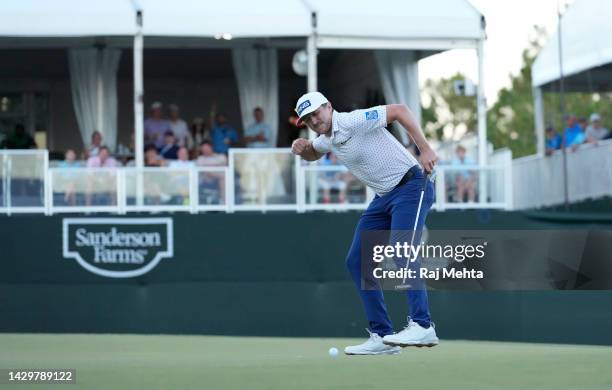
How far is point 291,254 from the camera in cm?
1683

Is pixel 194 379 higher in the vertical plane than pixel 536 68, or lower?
lower

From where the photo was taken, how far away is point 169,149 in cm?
1911

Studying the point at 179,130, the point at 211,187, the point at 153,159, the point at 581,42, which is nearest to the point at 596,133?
the point at 581,42

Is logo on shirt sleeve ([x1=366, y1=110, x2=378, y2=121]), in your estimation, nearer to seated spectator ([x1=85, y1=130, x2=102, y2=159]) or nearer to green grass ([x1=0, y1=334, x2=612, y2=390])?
green grass ([x1=0, y1=334, x2=612, y2=390])

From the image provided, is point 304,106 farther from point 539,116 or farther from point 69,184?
point 539,116

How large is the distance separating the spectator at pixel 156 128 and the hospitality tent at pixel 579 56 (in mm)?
6015

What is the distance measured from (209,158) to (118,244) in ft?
7.35

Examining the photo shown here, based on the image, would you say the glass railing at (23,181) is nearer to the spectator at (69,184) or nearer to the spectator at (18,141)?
the spectator at (69,184)

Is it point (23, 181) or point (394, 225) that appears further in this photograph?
point (23, 181)

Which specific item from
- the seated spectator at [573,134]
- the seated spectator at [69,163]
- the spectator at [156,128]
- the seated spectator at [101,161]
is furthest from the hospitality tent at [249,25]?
the seated spectator at [573,134]

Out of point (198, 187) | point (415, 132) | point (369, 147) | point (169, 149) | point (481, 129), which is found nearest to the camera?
point (415, 132)

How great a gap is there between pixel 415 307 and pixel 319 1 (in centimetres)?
1053

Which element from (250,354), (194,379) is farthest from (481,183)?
(194,379)

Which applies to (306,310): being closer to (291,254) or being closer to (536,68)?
(291,254)
